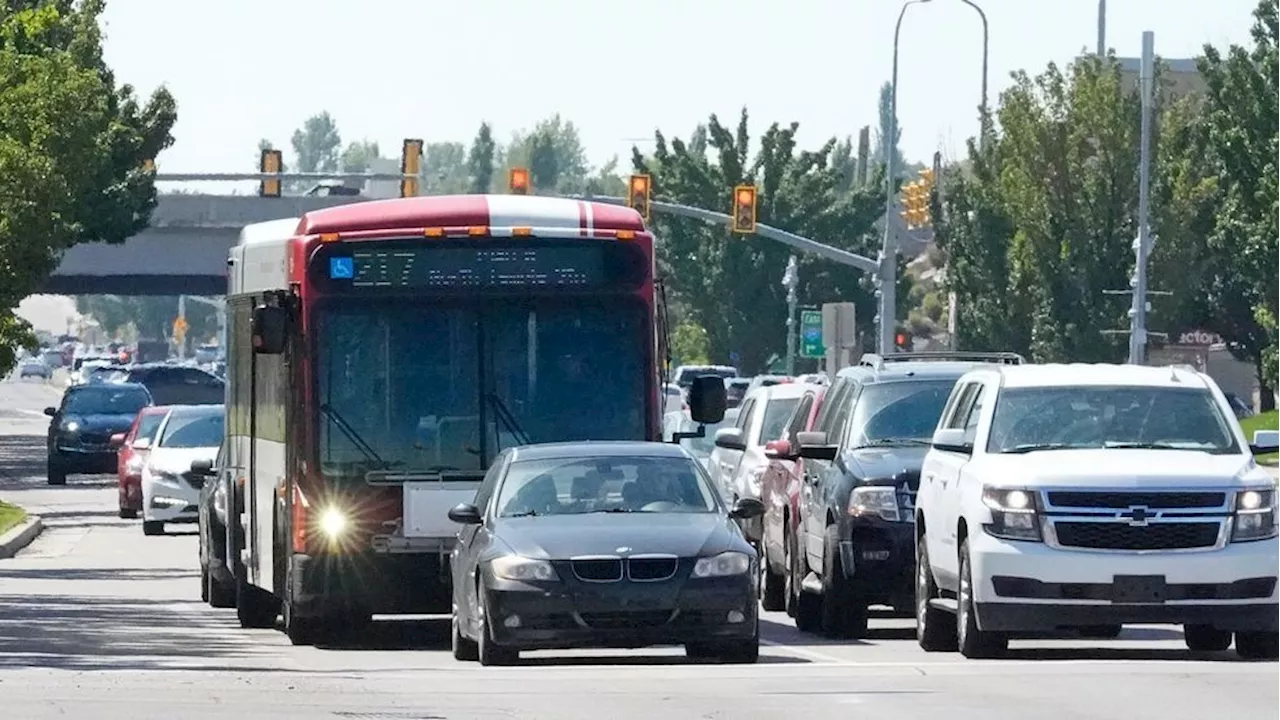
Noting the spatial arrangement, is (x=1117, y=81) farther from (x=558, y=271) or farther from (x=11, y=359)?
(x=558, y=271)

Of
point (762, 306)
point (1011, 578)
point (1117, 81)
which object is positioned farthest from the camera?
point (762, 306)

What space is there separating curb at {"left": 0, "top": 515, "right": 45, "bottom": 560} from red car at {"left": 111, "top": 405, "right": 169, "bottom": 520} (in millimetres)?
2122

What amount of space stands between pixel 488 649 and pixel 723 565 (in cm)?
143

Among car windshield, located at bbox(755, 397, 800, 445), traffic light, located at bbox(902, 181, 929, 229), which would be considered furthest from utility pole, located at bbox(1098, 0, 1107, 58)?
car windshield, located at bbox(755, 397, 800, 445)

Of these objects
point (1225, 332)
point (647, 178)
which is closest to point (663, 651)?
point (647, 178)

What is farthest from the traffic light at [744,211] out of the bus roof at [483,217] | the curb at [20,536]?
the bus roof at [483,217]

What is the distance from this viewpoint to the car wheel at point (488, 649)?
17953mm

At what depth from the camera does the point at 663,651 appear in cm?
2034

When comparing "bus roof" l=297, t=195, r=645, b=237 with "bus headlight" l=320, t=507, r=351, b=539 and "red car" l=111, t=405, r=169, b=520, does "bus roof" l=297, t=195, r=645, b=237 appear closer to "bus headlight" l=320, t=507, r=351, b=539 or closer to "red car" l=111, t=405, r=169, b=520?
"bus headlight" l=320, t=507, r=351, b=539

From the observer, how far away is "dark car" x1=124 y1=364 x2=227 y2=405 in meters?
64.9

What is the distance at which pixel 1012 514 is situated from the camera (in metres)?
17.9

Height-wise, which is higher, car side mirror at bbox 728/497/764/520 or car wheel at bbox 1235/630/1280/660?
car side mirror at bbox 728/497/764/520

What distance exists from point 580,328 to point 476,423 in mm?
909

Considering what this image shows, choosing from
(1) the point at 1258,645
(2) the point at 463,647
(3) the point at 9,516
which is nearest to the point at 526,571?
(2) the point at 463,647
